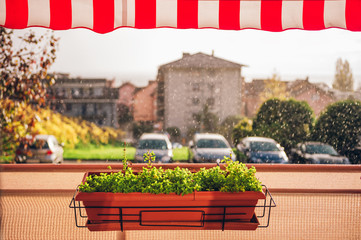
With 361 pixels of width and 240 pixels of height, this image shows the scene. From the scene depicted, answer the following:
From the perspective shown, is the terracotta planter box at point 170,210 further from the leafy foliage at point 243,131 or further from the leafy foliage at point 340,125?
the leafy foliage at point 243,131

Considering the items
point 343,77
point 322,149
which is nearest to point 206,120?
point 343,77

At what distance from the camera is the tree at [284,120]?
15.4 meters

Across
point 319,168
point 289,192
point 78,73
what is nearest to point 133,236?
point 289,192

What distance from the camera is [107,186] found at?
4.89 feet

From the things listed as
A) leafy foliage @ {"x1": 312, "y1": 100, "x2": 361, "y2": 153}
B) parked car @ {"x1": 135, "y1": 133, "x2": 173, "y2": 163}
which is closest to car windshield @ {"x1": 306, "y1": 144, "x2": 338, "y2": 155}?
leafy foliage @ {"x1": 312, "y1": 100, "x2": 361, "y2": 153}

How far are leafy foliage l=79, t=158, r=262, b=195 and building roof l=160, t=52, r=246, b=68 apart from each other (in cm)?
2659

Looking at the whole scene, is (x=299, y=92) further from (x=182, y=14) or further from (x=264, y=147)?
(x=182, y=14)

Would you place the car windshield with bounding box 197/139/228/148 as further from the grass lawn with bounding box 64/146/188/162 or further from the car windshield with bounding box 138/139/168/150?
the grass lawn with bounding box 64/146/188/162

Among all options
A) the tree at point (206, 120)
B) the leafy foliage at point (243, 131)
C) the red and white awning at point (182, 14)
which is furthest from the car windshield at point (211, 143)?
the tree at point (206, 120)

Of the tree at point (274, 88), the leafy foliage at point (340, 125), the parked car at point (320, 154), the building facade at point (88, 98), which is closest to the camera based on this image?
the parked car at point (320, 154)

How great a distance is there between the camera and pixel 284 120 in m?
15.5

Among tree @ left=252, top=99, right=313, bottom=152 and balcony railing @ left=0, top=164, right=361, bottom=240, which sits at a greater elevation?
balcony railing @ left=0, top=164, right=361, bottom=240

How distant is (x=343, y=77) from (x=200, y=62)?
1050 centimetres

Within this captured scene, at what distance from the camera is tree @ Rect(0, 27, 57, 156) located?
3744mm
